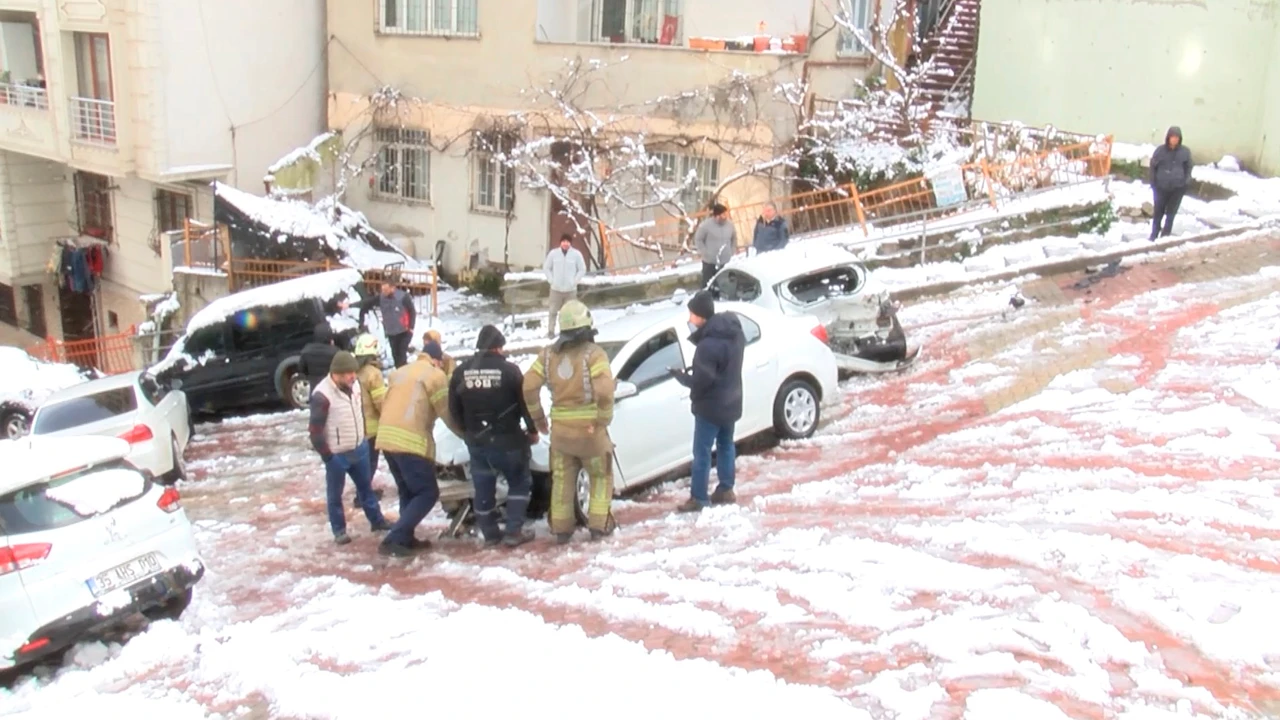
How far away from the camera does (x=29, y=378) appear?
16.9 meters

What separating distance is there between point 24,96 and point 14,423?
1185cm

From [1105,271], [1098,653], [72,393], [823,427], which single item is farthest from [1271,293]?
[72,393]

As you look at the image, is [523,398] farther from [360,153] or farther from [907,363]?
[360,153]

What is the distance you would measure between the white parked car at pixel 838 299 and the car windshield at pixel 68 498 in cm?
673

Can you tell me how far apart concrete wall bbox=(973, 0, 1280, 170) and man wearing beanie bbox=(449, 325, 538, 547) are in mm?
15645

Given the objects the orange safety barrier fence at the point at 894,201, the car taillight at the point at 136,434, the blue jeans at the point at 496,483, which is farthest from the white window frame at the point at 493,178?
the blue jeans at the point at 496,483

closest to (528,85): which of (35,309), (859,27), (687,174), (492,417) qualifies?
(687,174)

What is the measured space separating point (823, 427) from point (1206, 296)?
6047 mm

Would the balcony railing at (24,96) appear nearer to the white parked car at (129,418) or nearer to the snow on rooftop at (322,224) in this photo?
the snow on rooftop at (322,224)

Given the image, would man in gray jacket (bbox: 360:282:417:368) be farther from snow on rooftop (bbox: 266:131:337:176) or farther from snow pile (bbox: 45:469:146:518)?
snow on rooftop (bbox: 266:131:337:176)

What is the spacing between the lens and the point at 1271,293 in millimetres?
13391

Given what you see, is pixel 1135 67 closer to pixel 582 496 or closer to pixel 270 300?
pixel 270 300

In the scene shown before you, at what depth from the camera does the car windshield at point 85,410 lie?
12672mm

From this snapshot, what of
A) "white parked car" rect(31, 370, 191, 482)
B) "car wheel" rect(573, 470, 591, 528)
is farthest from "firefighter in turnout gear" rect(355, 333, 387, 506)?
"white parked car" rect(31, 370, 191, 482)
